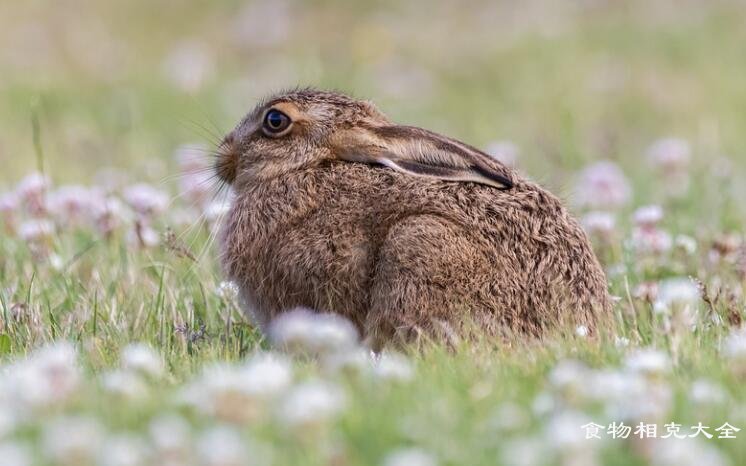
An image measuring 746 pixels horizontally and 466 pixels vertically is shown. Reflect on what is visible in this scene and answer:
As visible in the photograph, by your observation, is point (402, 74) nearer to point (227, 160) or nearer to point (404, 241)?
point (227, 160)

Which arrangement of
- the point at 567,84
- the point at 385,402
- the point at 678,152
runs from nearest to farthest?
1. the point at 385,402
2. the point at 678,152
3. the point at 567,84

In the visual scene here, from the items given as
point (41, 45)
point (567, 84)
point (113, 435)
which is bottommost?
point (113, 435)

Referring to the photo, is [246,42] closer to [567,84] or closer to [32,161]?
[567,84]

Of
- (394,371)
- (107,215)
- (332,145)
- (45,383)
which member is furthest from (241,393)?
(107,215)

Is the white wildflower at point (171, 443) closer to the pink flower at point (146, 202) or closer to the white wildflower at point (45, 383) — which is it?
the white wildflower at point (45, 383)

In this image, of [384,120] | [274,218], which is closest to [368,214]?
[274,218]

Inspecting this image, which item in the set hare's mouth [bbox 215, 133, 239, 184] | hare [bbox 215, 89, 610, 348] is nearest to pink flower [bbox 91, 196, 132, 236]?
hare's mouth [bbox 215, 133, 239, 184]
